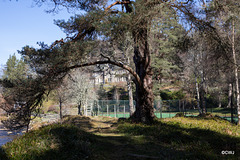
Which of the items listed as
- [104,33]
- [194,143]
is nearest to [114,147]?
[194,143]

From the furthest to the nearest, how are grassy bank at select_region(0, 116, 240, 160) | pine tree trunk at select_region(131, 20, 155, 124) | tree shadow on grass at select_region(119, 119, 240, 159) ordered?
pine tree trunk at select_region(131, 20, 155, 124) < tree shadow on grass at select_region(119, 119, 240, 159) < grassy bank at select_region(0, 116, 240, 160)

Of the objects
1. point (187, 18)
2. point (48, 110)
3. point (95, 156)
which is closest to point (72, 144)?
point (95, 156)

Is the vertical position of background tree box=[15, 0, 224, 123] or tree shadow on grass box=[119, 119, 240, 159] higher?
background tree box=[15, 0, 224, 123]

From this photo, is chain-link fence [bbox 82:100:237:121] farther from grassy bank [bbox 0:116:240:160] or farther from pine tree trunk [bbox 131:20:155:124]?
grassy bank [bbox 0:116:240:160]

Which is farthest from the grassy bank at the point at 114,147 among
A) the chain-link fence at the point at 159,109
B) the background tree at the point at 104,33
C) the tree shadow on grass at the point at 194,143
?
the chain-link fence at the point at 159,109

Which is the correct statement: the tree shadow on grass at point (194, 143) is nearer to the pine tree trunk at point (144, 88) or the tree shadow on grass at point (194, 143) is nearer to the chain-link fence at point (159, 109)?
the pine tree trunk at point (144, 88)

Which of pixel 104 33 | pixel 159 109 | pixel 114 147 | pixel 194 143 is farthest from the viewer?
pixel 159 109

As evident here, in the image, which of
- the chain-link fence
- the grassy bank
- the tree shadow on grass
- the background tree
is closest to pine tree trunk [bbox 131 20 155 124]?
the background tree

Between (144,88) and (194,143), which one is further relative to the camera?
(144,88)

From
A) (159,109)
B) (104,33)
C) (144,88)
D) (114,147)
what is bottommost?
(114,147)

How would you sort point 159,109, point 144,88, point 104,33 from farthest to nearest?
point 159,109 < point 144,88 < point 104,33

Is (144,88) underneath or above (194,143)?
above

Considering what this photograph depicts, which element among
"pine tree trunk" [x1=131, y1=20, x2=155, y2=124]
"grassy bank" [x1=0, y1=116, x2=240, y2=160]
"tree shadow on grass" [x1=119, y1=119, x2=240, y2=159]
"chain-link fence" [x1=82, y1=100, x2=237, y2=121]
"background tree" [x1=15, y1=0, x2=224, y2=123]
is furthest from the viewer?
"chain-link fence" [x1=82, y1=100, x2=237, y2=121]

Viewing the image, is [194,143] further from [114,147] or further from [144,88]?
[144,88]
